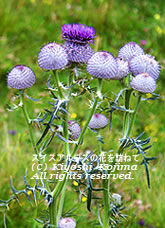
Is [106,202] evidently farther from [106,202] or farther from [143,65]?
[143,65]

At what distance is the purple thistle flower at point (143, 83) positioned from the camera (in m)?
1.73

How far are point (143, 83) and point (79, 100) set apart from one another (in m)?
2.83

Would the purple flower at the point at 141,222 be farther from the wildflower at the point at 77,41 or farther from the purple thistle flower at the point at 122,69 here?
the wildflower at the point at 77,41

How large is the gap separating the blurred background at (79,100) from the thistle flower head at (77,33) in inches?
9.3

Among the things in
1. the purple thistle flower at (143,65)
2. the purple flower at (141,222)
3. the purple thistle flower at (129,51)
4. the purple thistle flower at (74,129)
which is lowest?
the purple flower at (141,222)

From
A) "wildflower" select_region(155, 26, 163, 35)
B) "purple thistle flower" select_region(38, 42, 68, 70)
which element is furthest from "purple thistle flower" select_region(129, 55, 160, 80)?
"wildflower" select_region(155, 26, 163, 35)

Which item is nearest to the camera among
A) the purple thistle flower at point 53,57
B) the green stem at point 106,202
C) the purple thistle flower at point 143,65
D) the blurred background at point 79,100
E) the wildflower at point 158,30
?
the purple thistle flower at point 53,57

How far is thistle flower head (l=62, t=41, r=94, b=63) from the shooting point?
5.78ft

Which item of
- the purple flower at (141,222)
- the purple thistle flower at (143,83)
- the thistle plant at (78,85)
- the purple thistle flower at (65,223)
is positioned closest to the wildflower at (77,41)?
the thistle plant at (78,85)

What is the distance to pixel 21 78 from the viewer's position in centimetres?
180

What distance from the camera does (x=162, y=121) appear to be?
4.53 meters

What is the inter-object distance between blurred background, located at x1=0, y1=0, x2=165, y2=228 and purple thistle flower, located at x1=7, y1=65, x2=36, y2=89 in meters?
0.17

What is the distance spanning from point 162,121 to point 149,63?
2850 mm

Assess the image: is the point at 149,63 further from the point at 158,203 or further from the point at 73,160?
the point at 158,203
